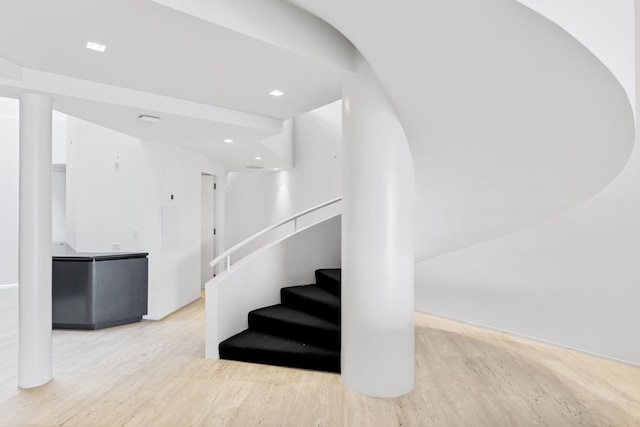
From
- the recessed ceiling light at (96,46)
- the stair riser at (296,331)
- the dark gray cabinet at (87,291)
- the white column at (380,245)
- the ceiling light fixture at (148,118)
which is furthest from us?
the dark gray cabinet at (87,291)

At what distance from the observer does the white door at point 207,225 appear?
21.5 ft

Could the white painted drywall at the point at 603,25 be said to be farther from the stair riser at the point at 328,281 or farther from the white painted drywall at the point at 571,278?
the stair riser at the point at 328,281

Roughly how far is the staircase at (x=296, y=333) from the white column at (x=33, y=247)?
57.2 inches

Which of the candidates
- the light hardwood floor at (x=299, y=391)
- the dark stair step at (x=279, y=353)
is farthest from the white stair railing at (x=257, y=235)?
the light hardwood floor at (x=299, y=391)

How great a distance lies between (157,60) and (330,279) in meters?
2.66

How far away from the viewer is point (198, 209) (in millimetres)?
5754

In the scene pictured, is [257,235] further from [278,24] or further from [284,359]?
[278,24]

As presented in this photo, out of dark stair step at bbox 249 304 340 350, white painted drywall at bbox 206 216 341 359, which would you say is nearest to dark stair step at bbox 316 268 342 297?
white painted drywall at bbox 206 216 341 359

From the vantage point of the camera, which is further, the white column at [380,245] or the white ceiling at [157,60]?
the white column at [380,245]

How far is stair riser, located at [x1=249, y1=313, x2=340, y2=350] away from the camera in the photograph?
336 centimetres

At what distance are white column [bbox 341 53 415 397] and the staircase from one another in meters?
0.52

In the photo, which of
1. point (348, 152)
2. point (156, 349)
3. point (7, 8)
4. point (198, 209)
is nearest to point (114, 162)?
point (198, 209)

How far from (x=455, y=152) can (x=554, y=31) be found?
119 cm

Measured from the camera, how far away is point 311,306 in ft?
12.7
